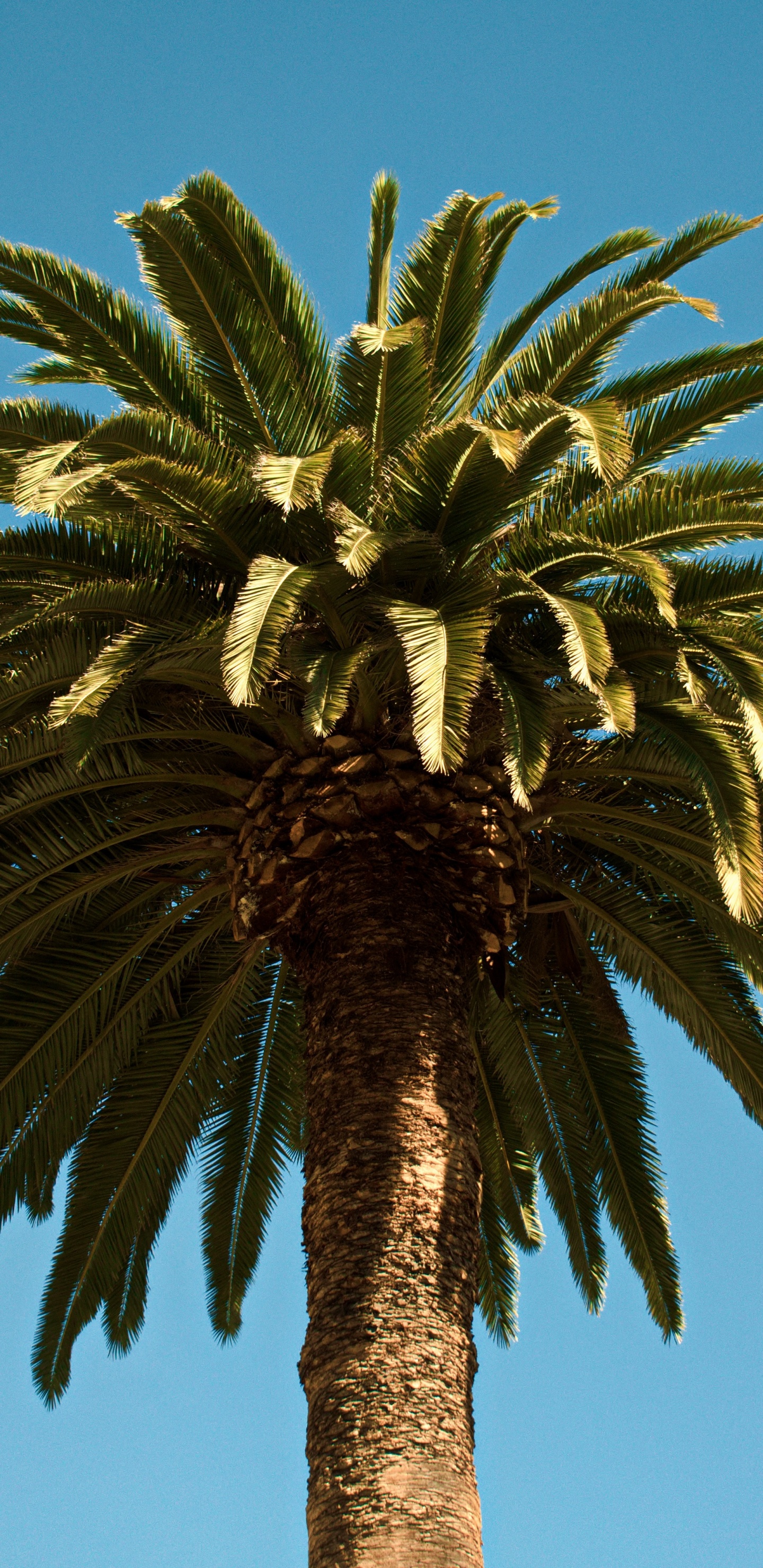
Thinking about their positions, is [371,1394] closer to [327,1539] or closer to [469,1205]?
[327,1539]

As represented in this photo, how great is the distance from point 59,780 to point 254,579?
1.92m

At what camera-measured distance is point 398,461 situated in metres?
7.62

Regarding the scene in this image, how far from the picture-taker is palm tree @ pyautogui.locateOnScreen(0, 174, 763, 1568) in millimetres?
6543

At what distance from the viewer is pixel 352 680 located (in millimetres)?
7203

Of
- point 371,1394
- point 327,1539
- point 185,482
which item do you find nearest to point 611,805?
point 185,482

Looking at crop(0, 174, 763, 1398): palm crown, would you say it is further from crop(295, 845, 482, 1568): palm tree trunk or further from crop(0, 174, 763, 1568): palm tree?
crop(295, 845, 482, 1568): palm tree trunk

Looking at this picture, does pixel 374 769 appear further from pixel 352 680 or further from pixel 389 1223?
pixel 389 1223

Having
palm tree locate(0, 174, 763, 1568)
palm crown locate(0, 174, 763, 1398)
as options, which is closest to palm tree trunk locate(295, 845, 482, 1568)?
palm tree locate(0, 174, 763, 1568)

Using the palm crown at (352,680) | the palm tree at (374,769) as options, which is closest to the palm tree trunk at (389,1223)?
the palm tree at (374,769)

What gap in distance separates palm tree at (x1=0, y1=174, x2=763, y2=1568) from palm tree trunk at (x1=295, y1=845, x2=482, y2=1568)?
0.06 ft

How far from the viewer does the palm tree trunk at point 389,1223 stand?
5.75 m

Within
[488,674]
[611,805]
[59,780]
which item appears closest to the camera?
[488,674]

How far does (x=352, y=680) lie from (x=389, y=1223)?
2.59 meters

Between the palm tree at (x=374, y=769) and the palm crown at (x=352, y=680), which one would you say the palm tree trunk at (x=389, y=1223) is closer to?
the palm tree at (x=374, y=769)
